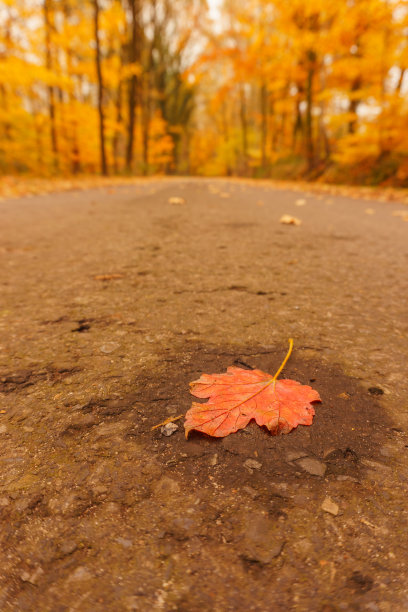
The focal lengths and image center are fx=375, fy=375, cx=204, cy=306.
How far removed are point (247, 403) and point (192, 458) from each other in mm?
213

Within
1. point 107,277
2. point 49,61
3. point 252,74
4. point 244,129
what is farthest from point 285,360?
point 244,129

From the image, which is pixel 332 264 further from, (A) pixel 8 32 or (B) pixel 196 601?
(A) pixel 8 32

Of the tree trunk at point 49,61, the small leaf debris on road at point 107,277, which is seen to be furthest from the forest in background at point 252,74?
the small leaf debris on road at point 107,277

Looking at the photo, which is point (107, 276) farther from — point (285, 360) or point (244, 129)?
point (244, 129)

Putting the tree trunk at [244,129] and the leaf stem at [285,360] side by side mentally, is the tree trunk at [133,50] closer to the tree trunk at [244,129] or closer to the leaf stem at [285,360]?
the tree trunk at [244,129]

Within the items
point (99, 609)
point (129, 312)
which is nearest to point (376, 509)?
point (99, 609)

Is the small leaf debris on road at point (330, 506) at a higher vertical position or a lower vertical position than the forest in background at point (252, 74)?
lower

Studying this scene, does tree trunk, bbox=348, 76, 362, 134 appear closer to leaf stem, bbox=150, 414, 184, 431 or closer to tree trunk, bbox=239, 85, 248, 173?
tree trunk, bbox=239, 85, 248, 173

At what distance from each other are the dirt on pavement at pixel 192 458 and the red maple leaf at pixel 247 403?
0.09 feet

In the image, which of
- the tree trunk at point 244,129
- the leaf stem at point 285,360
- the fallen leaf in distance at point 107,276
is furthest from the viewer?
the tree trunk at point 244,129

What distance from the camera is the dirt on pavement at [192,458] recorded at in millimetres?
576

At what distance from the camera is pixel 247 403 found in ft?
3.10

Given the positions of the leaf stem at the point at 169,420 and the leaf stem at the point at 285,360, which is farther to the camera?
the leaf stem at the point at 285,360

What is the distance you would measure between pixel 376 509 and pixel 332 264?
6.03 feet
